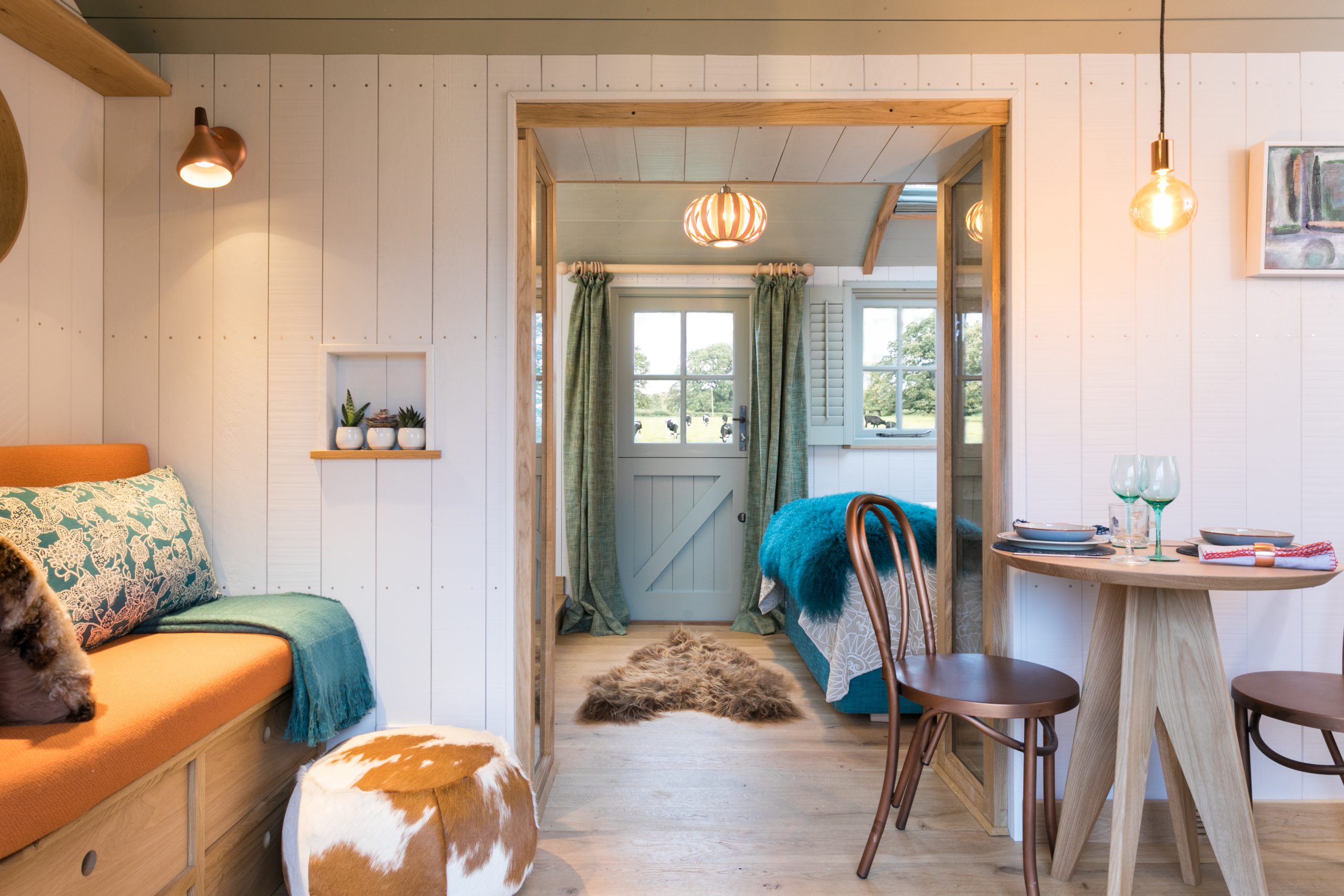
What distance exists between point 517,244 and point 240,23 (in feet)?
3.08

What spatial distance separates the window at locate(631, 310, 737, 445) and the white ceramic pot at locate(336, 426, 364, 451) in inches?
102

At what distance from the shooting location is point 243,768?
5.45 ft

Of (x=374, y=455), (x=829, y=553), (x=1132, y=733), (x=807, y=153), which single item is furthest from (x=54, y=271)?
(x=1132, y=733)

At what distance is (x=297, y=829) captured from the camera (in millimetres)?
1547

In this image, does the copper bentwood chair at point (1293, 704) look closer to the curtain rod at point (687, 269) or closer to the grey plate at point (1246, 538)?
the grey plate at point (1246, 538)

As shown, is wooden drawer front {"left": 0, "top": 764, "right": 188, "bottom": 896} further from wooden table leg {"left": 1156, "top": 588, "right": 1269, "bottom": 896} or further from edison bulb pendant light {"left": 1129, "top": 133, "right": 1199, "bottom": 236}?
edison bulb pendant light {"left": 1129, "top": 133, "right": 1199, "bottom": 236}

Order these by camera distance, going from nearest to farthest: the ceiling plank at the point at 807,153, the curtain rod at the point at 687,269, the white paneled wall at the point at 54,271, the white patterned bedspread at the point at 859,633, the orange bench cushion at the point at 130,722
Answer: the orange bench cushion at the point at 130,722
the white paneled wall at the point at 54,271
the ceiling plank at the point at 807,153
the white patterned bedspread at the point at 859,633
the curtain rod at the point at 687,269

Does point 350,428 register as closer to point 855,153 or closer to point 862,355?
point 855,153

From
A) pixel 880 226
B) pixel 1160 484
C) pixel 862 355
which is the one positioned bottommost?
pixel 1160 484

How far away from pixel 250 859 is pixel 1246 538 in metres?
2.45

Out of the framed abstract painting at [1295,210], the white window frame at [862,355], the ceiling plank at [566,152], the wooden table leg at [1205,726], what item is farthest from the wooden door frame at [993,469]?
the white window frame at [862,355]

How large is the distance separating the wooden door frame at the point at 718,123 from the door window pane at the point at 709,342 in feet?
8.12

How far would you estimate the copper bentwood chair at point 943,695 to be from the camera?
164cm

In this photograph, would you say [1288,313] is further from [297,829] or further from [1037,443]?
[297,829]
